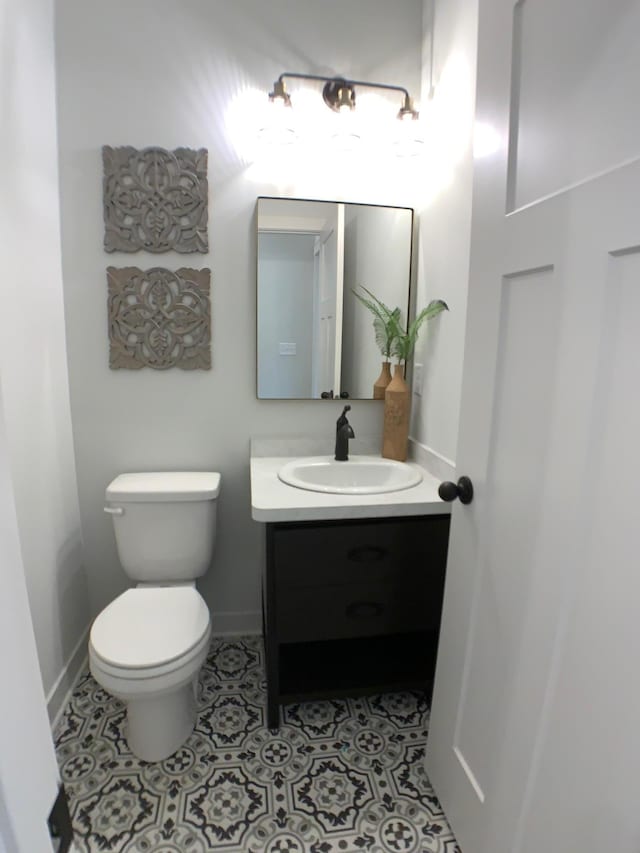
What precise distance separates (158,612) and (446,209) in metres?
1.67

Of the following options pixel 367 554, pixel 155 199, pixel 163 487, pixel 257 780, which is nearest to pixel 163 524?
pixel 163 487

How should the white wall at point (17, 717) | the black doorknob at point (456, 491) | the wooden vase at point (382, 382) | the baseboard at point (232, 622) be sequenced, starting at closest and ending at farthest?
1. the white wall at point (17, 717)
2. the black doorknob at point (456, 491)
3. the wooden vase at point (382, 382)
4. the baseboard at point (232, 622)

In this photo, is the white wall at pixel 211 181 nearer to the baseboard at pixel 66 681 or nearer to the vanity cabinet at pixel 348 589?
the baseboard at pixel 66 681

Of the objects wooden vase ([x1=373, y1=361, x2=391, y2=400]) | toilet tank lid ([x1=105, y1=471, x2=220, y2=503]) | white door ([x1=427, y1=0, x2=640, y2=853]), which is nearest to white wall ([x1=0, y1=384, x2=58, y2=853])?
white door ([x1=427, y1=0, x2=640, y2=853])

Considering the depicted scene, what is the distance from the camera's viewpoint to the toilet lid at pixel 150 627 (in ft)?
4.43

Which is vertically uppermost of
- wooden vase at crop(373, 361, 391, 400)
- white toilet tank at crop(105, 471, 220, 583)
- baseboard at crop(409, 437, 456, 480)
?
wooden vase at crop(373, 361, 391, 400)

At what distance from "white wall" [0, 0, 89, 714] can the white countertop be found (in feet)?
2.41

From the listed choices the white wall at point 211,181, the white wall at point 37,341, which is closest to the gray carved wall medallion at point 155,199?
the white wall at point 211,181

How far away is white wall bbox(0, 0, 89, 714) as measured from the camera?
140 cm

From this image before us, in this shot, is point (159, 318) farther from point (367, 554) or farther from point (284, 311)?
point (367, 554)

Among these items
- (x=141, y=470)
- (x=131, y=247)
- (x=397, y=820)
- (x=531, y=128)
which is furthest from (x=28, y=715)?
(x=131, y=247)

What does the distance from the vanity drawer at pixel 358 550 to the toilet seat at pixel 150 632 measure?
31 centimetres

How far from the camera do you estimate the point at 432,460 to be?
1.77 metres

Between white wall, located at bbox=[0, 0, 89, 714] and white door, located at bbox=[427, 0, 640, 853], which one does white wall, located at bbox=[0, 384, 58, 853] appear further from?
white wall, located at bbox=[0, 0, 89, 714]
